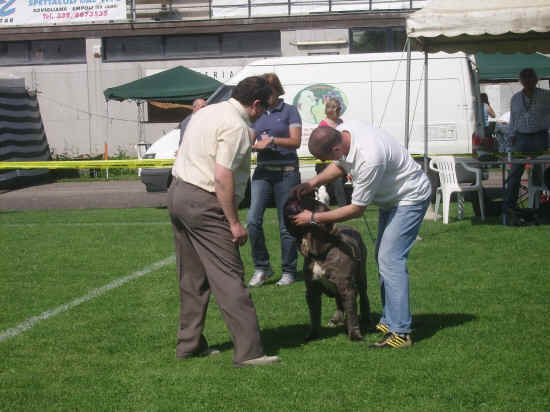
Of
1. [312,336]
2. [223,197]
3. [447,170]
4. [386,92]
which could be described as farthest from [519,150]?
[223,197]

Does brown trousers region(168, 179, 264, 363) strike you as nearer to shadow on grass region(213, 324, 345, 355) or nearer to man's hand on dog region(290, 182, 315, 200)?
shadow on grass region(213, 324, 345, 355)

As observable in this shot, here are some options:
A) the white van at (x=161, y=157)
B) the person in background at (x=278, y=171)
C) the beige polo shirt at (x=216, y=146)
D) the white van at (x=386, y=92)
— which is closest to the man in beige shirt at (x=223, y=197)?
the beige polo shirt at (x=216, y=146)

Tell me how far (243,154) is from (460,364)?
189cm

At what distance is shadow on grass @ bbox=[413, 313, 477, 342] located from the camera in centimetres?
544

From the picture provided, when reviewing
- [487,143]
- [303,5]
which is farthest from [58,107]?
[487,143]

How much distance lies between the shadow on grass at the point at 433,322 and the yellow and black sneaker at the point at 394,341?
0.22 metres

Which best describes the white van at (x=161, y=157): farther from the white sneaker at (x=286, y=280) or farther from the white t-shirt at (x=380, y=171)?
the white t-shirt at (x=380, y=171)

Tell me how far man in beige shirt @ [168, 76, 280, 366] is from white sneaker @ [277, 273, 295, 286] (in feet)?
8.58

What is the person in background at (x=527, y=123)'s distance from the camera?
10.7m

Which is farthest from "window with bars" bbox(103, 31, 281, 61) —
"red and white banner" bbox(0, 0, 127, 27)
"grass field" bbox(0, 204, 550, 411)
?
"grass field" bbox(0, 204, 550, 411)

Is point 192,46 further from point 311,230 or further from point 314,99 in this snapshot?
point 311,230

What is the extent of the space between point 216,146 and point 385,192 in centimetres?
121

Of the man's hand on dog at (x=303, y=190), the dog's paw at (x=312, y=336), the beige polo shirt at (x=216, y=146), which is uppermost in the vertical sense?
the beige polo shirt at (x=216, y=146)

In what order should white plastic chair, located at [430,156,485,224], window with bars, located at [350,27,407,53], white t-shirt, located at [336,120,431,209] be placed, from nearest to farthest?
white t-shirt, located at [336,120,431,209] < white plastic chair, located at [430,156,485,224] < window with bars, located at [350,27,407,53]
